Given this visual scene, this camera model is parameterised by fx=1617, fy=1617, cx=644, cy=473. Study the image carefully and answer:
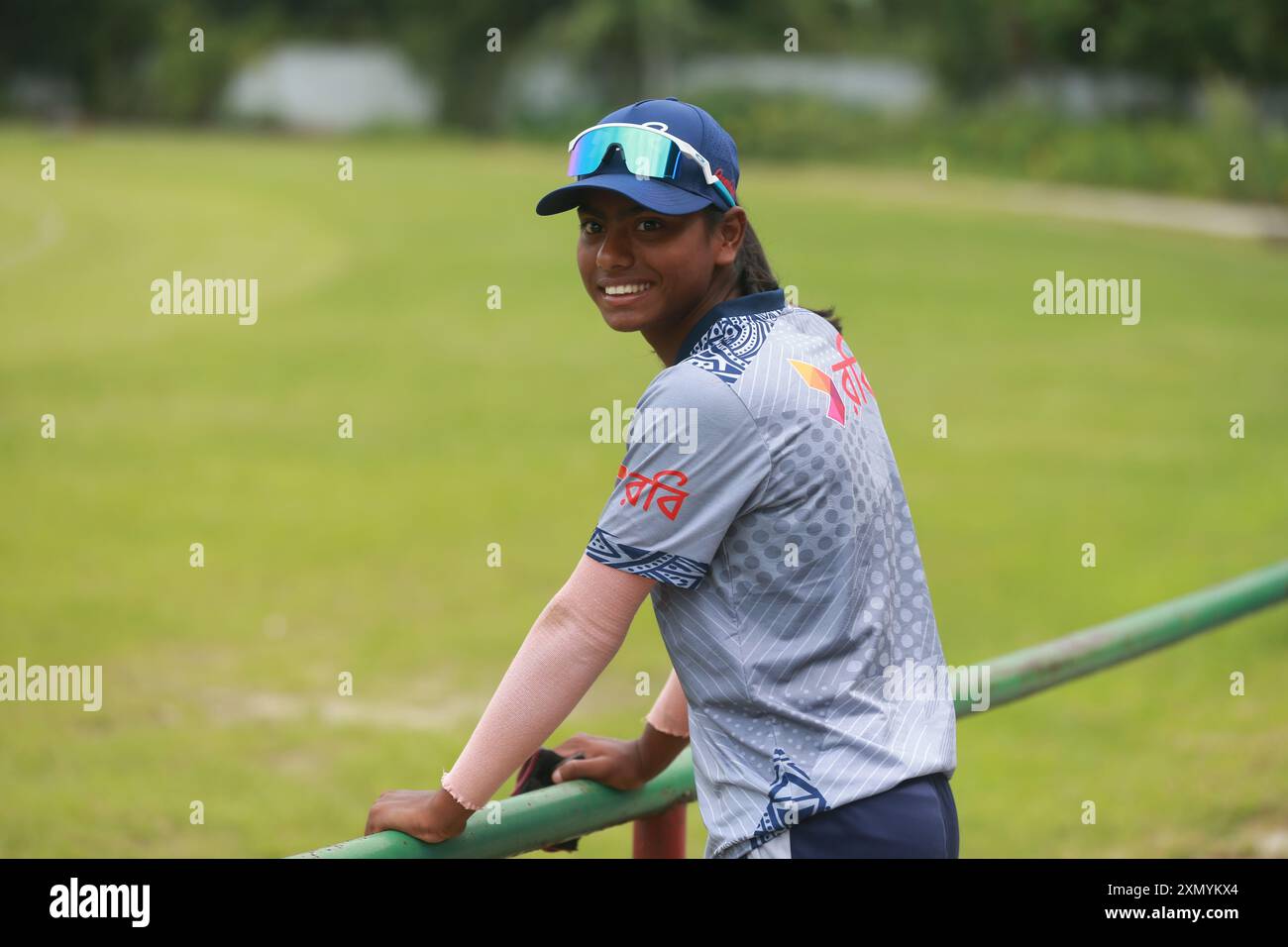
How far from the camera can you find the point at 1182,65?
118 feet

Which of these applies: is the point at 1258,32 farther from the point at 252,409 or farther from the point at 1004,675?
the point at 1004,675

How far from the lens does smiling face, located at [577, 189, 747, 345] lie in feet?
6.79

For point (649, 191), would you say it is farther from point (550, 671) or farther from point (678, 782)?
point (678, 782)

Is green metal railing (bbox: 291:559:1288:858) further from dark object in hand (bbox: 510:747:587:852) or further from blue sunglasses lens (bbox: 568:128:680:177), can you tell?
blue sunglasses lens (bbox: 568:128:680:177)

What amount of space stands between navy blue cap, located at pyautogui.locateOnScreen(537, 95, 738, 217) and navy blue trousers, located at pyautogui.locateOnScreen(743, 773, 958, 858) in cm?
76

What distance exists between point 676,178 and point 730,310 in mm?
183

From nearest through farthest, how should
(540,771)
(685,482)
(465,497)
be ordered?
(685,482), (540,771), (465,497)

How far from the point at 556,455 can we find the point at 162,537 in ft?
11.1

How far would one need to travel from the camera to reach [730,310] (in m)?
2.08

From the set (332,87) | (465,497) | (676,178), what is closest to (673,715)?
(676,178)

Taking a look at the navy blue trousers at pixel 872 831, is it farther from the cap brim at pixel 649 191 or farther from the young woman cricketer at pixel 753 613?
the cap brim at pixel 649 191

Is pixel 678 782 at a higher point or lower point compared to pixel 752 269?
lower

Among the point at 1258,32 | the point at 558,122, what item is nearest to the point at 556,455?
the point at 1258,32

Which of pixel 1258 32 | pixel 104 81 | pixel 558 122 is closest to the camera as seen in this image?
pixel 1258 32
